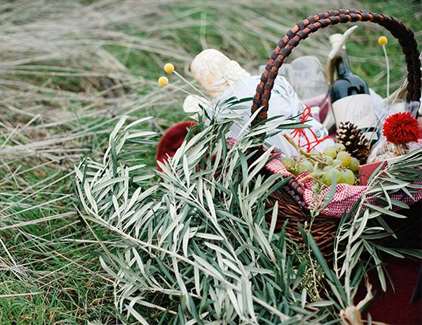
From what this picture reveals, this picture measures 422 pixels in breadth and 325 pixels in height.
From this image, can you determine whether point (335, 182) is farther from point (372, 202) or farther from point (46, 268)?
point (46, 268)

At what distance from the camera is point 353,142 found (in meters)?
1.59

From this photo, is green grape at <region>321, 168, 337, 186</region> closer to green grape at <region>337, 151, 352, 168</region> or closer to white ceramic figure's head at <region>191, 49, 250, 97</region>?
green grape at <region>337, 151, 352, 168</region>

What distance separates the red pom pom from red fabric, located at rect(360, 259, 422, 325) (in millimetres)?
263

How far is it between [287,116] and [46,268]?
0.73 metres

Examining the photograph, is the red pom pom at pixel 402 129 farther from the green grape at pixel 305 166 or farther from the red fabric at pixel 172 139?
the red fabric at pixel 172 139

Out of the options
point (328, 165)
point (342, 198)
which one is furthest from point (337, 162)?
point (342, 198)

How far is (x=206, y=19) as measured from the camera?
324cm

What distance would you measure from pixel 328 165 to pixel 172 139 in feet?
1.74

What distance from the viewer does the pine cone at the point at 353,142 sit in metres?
1.59

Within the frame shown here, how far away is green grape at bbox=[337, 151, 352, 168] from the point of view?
1.49 metres

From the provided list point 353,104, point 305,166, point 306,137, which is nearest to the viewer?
point 305,166

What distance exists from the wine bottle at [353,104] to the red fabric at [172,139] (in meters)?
0.40

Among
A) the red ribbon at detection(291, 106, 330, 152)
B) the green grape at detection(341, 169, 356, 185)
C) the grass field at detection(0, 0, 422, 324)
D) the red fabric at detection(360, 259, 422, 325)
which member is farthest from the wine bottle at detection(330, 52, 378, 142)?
the grass field at detection(0, 0, 422, 324)

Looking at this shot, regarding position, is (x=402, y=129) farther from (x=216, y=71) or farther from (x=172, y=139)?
(x=172, y=139)
